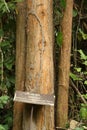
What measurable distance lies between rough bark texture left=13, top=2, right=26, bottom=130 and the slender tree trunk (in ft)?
0.42

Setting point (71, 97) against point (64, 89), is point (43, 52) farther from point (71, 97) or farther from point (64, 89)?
point (71, 97)

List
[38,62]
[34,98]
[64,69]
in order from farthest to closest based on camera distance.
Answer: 1. [64,69]
2. [38,62]
3. [34,98]

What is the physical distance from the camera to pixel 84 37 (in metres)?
3.52

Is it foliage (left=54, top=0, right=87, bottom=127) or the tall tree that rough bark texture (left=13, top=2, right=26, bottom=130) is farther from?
foliage (left=54, top=0, right=87, bottom=127)

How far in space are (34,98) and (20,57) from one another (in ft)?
1.65

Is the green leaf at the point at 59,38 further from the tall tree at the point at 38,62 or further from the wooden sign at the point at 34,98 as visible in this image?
the wooden sign at the point at 34,98

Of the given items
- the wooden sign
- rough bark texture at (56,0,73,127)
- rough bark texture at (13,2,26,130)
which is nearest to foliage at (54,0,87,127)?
rough bark texture at (56,0,73,127)

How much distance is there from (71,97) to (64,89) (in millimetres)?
413

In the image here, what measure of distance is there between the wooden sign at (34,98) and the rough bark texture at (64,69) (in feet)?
1.64

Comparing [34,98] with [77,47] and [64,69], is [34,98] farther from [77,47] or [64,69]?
[77,47]

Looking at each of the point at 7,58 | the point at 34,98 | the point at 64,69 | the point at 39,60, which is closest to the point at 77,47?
the point at 64,69

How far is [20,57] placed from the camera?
3.01m

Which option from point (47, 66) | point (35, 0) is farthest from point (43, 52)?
point (35, 0)

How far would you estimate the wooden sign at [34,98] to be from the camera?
2.60 metres
